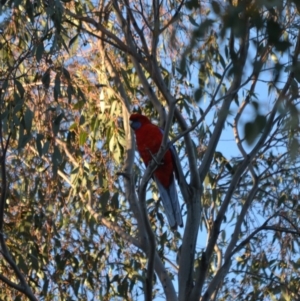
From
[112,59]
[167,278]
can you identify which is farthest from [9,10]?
[167,278]

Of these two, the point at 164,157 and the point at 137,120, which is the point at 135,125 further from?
the point at 164,157

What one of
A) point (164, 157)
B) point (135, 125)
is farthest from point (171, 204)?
point (135, 125)

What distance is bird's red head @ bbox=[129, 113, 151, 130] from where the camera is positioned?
4.43 meters

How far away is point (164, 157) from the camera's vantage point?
14.5 ft

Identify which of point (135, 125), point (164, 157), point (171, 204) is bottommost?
point (171, 204)

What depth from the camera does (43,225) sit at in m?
4.30

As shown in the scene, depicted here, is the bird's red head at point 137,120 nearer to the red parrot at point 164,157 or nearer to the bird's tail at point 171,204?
the red parrot at point 164,157

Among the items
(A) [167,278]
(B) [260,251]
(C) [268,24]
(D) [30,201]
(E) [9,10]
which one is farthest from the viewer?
(B) [260,251]

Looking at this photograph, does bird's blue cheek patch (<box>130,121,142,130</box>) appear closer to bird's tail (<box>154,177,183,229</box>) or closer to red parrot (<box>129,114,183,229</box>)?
red parrot (<box>129,114,183,229</box>)

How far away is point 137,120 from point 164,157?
0.92ft

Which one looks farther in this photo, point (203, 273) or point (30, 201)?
point (30, 201)

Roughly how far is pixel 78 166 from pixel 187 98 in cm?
73

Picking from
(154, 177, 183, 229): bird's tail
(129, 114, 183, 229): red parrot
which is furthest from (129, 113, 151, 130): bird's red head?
(154, 177, 183, 229): bird's tail

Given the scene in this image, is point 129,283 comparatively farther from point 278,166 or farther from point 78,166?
point 278,166
